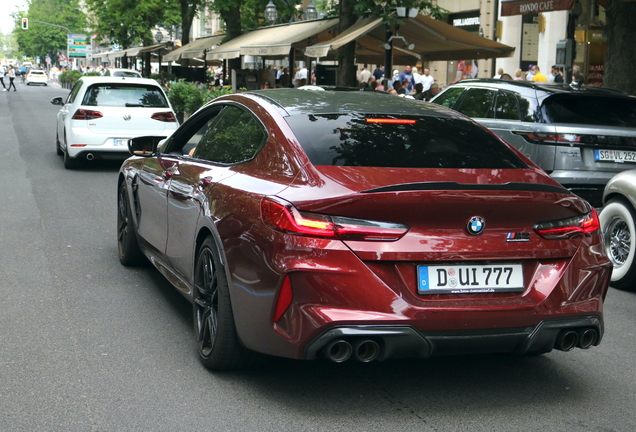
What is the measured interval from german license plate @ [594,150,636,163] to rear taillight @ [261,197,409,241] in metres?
6.48

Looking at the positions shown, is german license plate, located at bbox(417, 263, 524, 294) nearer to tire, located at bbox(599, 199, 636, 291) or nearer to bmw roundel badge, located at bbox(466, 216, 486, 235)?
bmw roundel badge, located at bbox(466, 216, 486, 235)

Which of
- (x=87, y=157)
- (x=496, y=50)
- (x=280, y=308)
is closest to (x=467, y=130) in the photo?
(x=280, y=308)

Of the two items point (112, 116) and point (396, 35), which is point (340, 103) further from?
point (396, 35)

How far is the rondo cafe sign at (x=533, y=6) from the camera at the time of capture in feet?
50.9

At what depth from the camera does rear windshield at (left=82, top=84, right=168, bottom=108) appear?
1481 centimetres

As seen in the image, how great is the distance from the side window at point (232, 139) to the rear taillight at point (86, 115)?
948 centimetres

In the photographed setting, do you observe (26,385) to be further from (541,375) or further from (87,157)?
(87,157)

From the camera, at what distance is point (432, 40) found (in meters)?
19.6

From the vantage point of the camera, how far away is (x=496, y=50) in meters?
18.6

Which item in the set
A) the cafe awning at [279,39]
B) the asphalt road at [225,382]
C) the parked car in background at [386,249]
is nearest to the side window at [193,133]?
the parked car in background at [386,249]

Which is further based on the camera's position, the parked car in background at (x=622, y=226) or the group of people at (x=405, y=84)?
the group of people at (x=405, y=84)

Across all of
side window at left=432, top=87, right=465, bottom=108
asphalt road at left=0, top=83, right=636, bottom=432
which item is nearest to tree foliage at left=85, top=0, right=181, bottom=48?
side window at left=432, top=87, right=465, bottom=108

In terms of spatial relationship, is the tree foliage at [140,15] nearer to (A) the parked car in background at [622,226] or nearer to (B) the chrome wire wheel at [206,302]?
(A) the parked car in background at [622,226]

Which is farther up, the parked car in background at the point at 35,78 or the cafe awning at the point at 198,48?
the cafe awning at the point at 198,48
